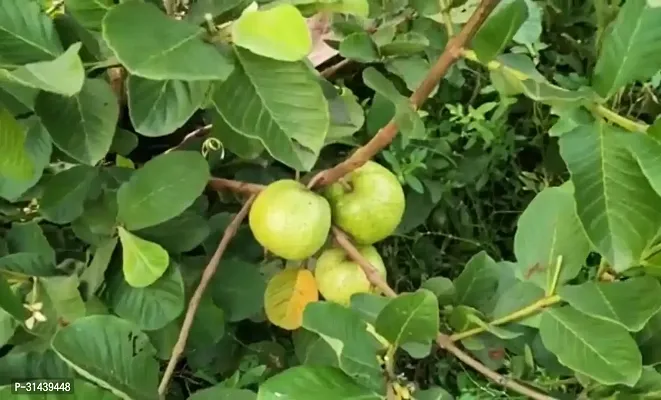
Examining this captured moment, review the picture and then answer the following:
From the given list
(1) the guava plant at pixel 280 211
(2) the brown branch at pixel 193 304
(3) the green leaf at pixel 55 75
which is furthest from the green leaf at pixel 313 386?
(3) the green leaf at pixel 55 75

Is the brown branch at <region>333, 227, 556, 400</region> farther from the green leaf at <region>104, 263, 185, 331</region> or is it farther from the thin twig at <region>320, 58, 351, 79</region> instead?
the thin twig at <region>320, 58, 351, 79</region>

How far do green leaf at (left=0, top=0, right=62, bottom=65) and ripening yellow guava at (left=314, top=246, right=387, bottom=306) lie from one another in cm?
30

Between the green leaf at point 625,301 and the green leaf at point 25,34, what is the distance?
36cm

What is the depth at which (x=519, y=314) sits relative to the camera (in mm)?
593

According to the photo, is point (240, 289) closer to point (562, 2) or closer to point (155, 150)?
point (155, 150)

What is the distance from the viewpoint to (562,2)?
3.59 feet

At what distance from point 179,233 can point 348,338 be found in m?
0.21

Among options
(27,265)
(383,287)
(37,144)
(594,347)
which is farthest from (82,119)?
(594,347)

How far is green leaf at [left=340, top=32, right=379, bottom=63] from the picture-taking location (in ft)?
2.16

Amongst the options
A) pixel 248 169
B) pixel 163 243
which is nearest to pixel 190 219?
pixel 163 243

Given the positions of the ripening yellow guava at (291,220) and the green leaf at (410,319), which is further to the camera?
the ripening yellow guava at (291,220)

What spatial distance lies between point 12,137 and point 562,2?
804 millimetres

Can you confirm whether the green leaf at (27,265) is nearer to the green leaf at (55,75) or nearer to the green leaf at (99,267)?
the green leaf at (99,267)

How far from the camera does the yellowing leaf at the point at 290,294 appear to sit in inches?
29.2
